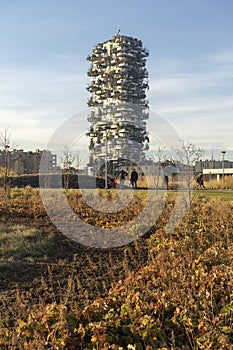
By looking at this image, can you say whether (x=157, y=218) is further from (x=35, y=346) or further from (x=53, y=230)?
(x=35, y=346)

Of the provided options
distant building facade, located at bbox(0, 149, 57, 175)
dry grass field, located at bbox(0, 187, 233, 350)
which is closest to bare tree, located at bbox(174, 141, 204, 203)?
dry grass field, located at bbox(0, 187, 233, 350)

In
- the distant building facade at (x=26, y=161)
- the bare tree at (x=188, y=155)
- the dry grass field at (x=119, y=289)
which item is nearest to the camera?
the dry grass field at (x=119, y=289)

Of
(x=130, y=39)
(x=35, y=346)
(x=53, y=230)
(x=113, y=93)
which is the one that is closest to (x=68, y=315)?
(x=35, y=346)

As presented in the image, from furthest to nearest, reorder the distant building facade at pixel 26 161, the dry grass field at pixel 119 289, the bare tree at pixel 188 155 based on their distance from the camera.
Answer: the distant building facade at pixel 26 161, the bare tree at pixel 188 155, the dry grass field at pixel 119 289

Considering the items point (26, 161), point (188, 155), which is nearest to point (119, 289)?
point (188, 155)

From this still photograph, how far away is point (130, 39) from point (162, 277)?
164 ft

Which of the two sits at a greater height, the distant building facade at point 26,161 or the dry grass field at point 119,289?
the distant building facade at point 26,161

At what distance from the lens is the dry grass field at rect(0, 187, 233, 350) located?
10.4 feet

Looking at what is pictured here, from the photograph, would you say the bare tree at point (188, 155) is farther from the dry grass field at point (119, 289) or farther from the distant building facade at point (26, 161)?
the distant building facade at point (26, 161)

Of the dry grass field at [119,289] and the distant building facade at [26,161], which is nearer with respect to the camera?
the dry grass field at [119,289]

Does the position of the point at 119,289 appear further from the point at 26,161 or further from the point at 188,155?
the point at 26,161

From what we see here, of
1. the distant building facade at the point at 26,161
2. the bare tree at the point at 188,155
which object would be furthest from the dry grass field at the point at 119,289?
the distant building facade at the point at 26,161

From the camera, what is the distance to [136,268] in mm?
5914

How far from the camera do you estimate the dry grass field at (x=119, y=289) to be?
10.4 ft
